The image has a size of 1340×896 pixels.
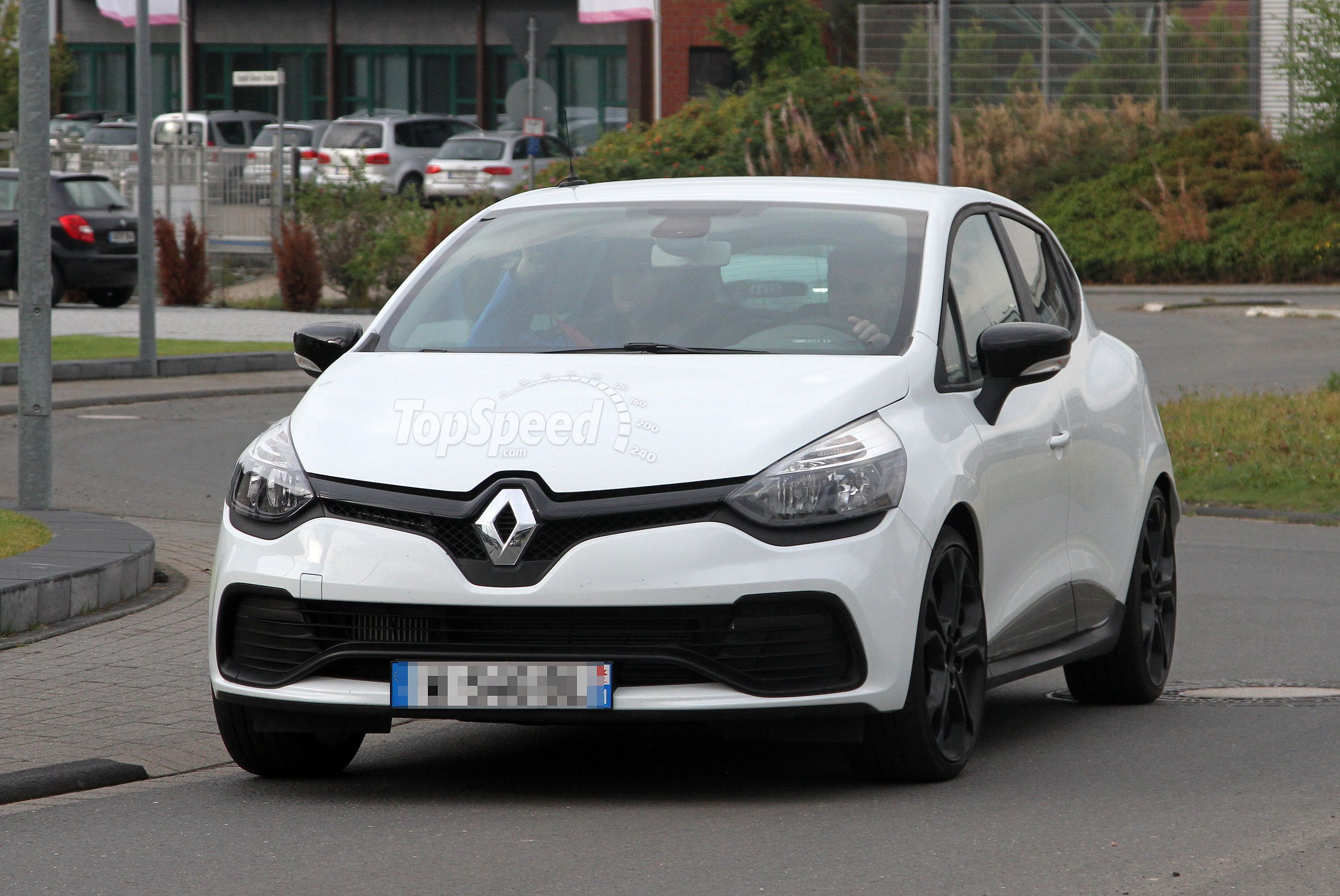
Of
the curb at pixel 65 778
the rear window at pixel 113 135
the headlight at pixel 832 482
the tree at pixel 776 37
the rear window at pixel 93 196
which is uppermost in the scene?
the tree at pixel 776 37

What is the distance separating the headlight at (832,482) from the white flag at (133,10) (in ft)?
177

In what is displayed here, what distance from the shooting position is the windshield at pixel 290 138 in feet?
155

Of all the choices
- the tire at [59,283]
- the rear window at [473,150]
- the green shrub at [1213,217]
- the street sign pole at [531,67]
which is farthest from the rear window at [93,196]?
the rear window at [473,150]

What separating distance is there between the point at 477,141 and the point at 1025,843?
4110 centimetres

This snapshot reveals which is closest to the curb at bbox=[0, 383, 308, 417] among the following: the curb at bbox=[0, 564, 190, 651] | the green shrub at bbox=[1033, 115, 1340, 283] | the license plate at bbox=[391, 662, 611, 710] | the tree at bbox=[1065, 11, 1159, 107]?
the curb at bbox=[0, 564, 190, 651]

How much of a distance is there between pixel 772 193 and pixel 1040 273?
1.15 m

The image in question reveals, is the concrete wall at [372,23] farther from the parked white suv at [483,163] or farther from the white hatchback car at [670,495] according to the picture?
the white hatchback car at [670,495]

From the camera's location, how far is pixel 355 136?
157ft

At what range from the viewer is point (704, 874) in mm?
4840

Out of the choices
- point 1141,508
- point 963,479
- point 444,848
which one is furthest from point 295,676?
point 1141,508

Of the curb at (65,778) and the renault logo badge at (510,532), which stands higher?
the renault logo badge at (510,532)

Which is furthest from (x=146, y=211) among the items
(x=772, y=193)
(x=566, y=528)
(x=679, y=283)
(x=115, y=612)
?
(x=566, y=528)

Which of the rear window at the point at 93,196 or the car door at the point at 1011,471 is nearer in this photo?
the car door at the point at 1011,471

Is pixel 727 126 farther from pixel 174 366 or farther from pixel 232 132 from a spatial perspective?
pixel 174 366
